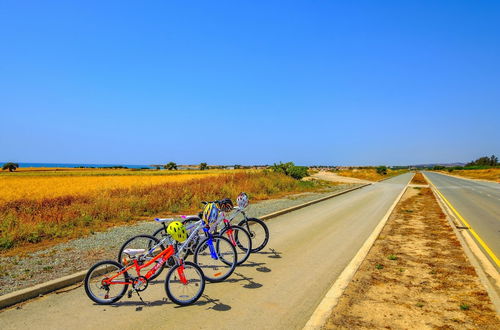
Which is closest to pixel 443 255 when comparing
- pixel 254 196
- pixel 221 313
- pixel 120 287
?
pixel 221 313

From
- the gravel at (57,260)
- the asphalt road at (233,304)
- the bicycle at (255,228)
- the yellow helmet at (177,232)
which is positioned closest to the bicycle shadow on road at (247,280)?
the asphalt road at (233,304)

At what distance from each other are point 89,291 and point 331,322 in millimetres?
3671

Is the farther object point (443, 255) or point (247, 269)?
point (443, 255)

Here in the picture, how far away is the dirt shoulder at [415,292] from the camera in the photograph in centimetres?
415

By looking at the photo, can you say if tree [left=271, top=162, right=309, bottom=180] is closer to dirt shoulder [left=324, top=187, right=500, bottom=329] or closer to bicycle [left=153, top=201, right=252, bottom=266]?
dirt shoulder [left=324, top=187, right=500, bottom=329]

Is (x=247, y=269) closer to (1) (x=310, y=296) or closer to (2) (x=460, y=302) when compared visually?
(1) (x=310, y=296)

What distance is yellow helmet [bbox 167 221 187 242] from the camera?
496 cm

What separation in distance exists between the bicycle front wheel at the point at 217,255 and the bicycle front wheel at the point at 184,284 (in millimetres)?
887

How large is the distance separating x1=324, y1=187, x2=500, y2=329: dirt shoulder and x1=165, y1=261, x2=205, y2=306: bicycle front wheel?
2.07 m

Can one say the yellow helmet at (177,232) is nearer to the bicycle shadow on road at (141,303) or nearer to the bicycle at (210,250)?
the bicycle at (210,250)

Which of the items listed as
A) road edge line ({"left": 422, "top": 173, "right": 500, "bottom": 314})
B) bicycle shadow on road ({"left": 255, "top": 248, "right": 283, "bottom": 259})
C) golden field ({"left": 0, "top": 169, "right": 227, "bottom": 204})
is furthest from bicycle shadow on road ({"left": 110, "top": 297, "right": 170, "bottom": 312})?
golden field ({"left": 0, "top": 169, "right": 227, "bottom": 204})

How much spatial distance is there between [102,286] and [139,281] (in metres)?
0.56

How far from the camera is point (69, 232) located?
956cm

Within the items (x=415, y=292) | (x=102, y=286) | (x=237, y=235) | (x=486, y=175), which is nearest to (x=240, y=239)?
(x=237, y=235)
